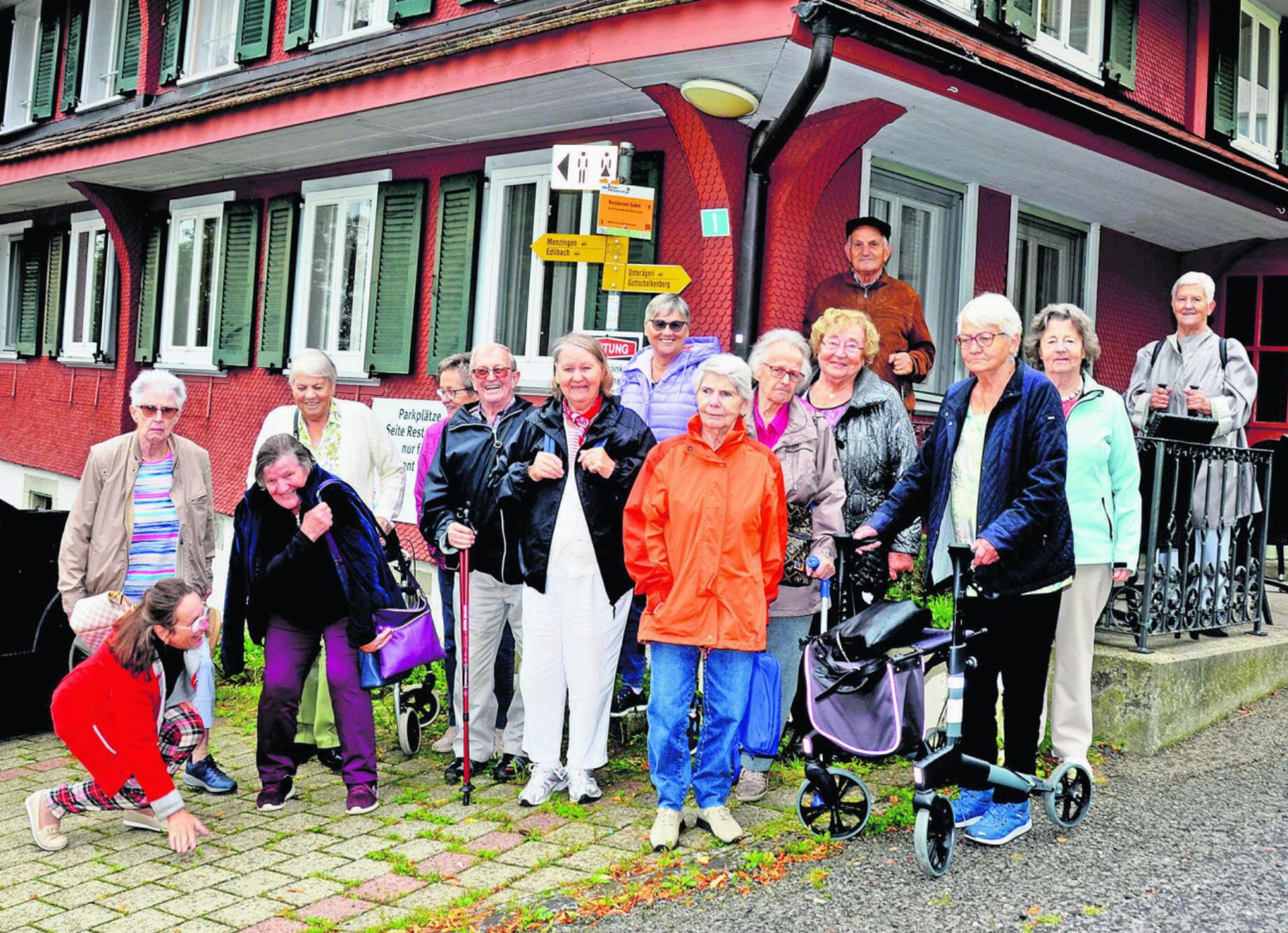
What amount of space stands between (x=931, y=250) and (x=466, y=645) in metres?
5.86

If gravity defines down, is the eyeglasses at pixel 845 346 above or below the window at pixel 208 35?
below

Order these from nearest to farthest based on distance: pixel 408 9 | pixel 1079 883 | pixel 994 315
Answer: pixel 1079 883 < pixel 994 315 < pixel 408 9

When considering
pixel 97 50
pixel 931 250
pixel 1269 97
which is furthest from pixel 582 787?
pixel 97 50

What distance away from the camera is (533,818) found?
202 inches

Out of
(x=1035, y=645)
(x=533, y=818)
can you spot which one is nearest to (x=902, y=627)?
(x=1035, y=645)

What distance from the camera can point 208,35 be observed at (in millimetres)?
13758

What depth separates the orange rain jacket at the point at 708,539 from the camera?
15.3 feet

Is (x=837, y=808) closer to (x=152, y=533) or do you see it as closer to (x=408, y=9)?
(x=152, y=533)

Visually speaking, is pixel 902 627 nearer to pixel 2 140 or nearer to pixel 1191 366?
pixel 1191 366

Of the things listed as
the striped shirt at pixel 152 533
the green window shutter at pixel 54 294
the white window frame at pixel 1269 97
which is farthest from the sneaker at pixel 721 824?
the green window shutter at pixel 54 294

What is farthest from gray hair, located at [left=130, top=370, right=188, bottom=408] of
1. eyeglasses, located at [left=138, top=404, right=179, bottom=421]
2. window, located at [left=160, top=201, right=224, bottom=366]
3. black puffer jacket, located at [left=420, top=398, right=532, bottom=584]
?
window, located at [left=160, top=201, right=224, bottom=366]

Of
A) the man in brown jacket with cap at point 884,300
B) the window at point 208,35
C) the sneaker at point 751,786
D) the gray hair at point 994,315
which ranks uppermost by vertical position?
the window at point 208,35

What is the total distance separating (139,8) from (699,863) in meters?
13.7

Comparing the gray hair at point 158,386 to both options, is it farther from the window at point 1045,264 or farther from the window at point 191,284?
the window at point 191,284
